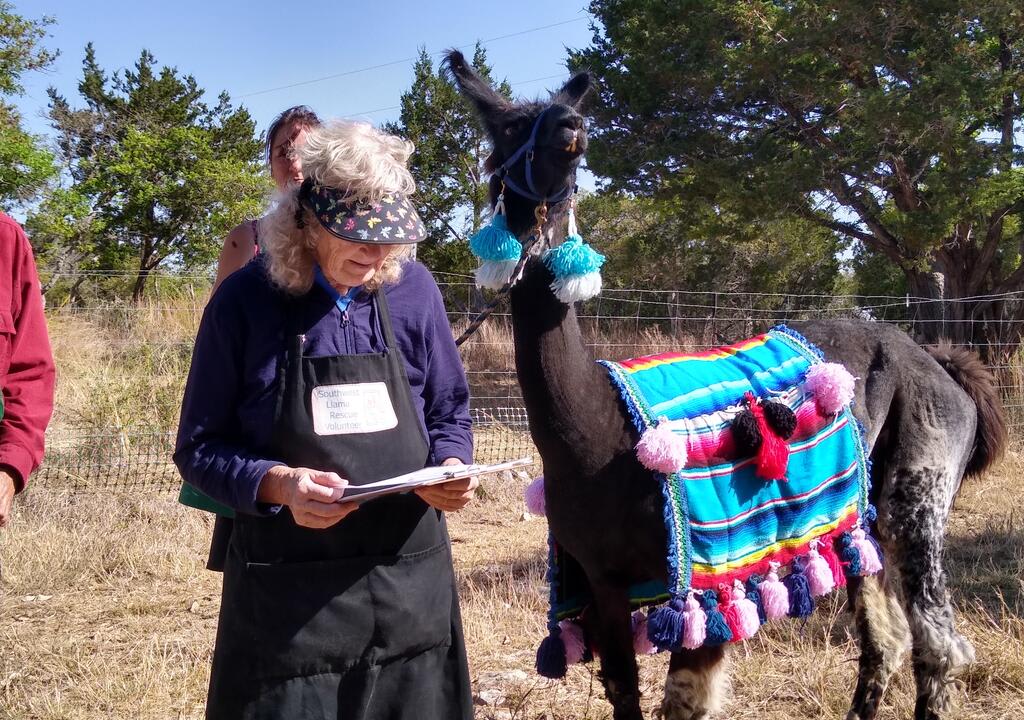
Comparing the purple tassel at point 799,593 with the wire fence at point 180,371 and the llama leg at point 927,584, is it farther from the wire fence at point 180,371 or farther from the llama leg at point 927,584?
the wire fence at point 180,371

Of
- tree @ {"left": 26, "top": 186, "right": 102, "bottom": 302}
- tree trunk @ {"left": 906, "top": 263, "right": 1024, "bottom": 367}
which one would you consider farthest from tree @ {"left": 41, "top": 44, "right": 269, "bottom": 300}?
tree trunk @ {"left": 906, "top": 263, "right": 1024, "bottom": 367}

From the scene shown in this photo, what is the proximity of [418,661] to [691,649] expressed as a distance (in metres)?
1.13

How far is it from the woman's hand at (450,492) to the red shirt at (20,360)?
0.96 m

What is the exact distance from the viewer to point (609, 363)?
2920 mm

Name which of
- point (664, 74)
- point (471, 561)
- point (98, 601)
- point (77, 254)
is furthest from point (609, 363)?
point (77, 254)

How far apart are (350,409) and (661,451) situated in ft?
3.68

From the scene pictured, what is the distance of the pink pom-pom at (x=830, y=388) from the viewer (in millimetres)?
3105

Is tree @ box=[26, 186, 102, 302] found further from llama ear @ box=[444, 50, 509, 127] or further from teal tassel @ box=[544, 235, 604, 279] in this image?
teal tassel @ box=[544, 235, 604, 279]

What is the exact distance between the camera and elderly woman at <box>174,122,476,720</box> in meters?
1.77

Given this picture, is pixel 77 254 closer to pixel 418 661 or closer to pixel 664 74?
pixel 664 74

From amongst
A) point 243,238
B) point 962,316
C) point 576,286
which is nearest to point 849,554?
point 576,286

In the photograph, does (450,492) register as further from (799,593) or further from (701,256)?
(701,256)

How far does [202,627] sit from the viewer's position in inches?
164

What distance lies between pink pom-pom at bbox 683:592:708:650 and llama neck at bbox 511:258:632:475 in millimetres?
519
